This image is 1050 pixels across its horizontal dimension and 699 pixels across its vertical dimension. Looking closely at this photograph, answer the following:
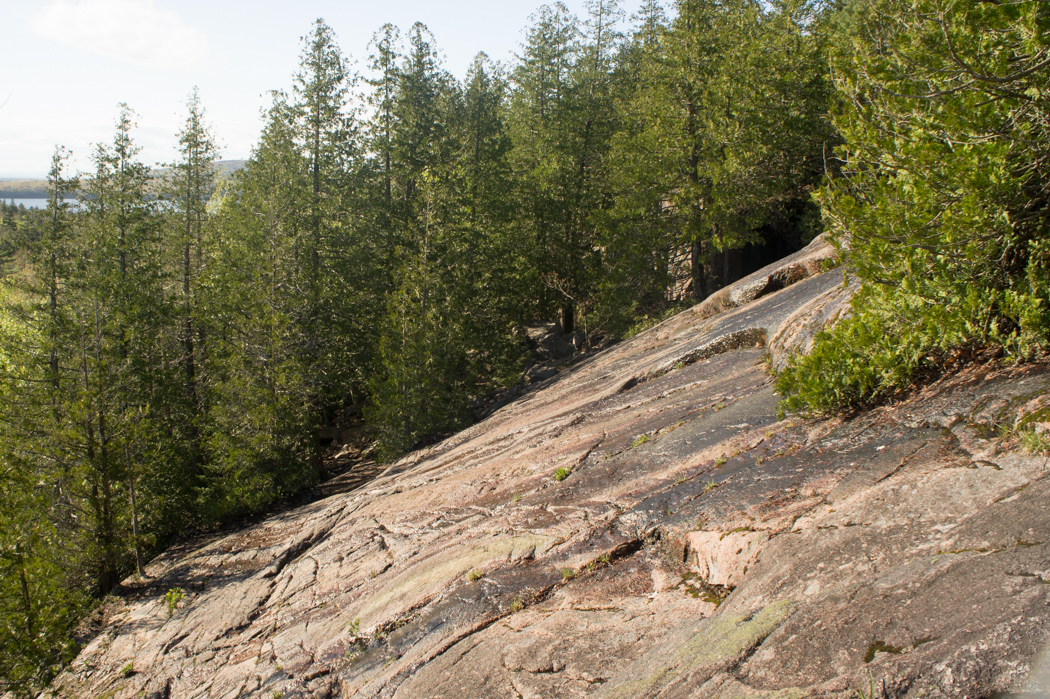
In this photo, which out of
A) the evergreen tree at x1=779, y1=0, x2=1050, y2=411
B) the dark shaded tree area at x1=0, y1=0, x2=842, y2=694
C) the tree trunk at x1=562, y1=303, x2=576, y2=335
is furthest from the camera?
the tree trunk at x1=562, y1=303, x2=576, y2=335

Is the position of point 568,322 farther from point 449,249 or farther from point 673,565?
point 673,565

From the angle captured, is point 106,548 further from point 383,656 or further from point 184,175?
point 184,175

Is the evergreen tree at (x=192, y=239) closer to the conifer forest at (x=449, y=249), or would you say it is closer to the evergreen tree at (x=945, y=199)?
the conifer forest at (x=449, y=249)

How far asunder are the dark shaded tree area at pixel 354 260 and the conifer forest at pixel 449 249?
116mm

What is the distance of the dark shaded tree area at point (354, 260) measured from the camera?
16.0m

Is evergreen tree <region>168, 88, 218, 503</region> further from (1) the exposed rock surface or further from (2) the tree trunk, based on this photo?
(2) the tree trunk

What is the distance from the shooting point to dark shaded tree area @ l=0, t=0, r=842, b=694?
632 inches

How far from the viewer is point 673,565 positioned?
635 centimetres

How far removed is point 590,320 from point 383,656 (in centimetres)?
2000

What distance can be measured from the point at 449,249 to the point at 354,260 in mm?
4309

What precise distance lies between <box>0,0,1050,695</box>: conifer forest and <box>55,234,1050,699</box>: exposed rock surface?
49.4 inches

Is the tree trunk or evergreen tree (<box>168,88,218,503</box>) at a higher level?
evergreen tree (<box>168,88,218,503</box>)

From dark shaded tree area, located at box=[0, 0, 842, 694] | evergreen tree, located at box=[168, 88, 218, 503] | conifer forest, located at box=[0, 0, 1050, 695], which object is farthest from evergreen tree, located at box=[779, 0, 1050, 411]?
evergreen tree, located at box=[168, 88, 218, 503]

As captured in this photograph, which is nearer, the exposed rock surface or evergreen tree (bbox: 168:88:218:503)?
the exposed rock surface
